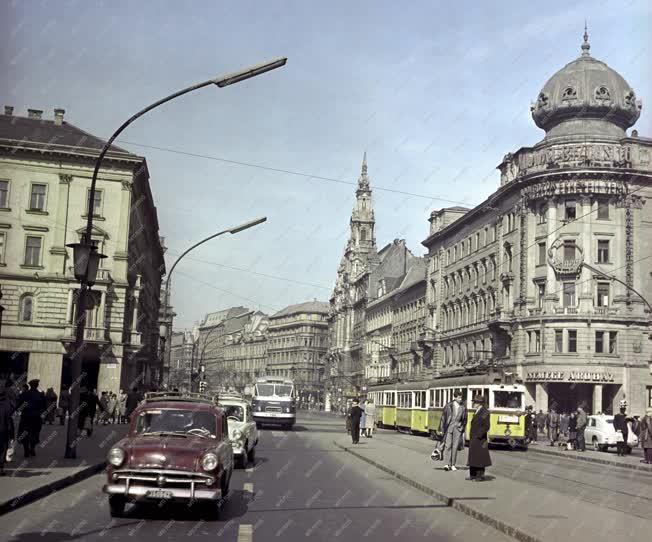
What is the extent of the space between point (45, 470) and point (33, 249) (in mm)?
41396

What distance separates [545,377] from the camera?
193 feet

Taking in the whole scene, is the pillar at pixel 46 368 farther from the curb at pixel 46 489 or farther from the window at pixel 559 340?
the curb at pixel 46 489

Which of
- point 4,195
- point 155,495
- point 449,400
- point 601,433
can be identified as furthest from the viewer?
point 4,195

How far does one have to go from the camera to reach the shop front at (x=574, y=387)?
2281 inches

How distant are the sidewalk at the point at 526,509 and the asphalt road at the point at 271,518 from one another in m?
0.25

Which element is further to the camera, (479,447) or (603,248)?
(603,248)

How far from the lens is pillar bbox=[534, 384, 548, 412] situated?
195 feet

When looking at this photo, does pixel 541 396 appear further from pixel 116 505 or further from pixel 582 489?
pixel 116 505

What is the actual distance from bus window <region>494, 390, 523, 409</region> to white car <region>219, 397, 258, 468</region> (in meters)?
15.8

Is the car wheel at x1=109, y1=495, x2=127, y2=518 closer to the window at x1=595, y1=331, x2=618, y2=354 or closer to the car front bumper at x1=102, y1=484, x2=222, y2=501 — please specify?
the car front bumper at x1=102, y1=484, x2=222, y2=501

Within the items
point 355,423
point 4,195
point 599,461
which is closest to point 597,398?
point 599,461

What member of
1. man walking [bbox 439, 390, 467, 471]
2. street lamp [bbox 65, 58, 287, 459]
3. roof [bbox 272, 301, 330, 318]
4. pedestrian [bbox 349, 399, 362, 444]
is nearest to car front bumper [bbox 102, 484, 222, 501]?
street lamp [bbox 65, 58, 287, 459]

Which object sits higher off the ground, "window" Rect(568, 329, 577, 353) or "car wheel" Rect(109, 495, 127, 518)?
"window" Rect(568, 329, 577, 353)

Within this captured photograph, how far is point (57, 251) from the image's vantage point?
55.1 meters
